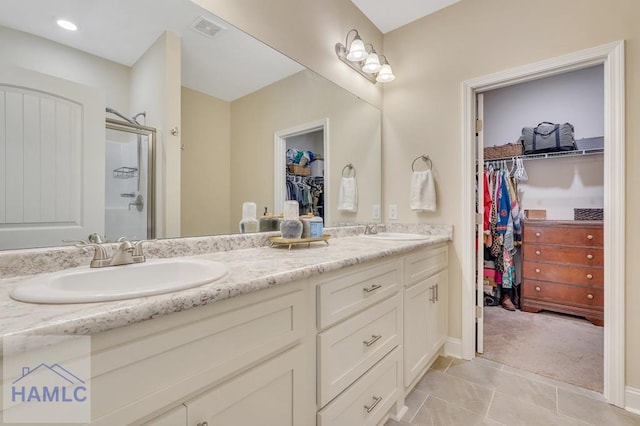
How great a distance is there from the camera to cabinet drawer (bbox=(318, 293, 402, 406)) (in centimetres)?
99

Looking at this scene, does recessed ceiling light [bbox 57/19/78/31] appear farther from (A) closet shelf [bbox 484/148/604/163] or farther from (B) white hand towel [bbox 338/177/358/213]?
(A) closet shelf [bbox 484/148/604/163]

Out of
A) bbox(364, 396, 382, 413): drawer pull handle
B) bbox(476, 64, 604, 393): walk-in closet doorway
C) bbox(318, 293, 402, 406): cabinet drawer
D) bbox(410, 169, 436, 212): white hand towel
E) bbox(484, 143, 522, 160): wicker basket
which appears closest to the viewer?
bbox(318, 293, 402, 406): cabinet drawer

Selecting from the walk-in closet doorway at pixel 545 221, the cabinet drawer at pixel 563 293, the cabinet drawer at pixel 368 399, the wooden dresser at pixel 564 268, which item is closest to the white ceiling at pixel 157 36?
the cabinet drawer at pixel 368 399

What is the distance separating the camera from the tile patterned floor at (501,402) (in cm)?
144

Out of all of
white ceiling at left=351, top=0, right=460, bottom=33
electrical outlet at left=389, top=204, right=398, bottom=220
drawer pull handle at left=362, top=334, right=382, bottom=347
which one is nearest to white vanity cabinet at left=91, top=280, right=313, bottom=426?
drawer pull handle at left=362, top=334, right=382, bottom=347

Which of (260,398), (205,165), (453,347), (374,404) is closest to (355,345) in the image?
(374,404)

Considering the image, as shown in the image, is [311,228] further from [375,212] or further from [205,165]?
[375,212]

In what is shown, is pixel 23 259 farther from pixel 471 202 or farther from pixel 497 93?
pixel 497 93

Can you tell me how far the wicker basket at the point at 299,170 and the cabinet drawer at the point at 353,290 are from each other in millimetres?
802

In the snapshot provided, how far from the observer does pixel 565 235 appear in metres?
2.80

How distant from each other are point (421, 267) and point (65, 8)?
187 centimetres

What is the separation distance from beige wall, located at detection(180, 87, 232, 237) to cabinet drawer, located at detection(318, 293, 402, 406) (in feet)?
2.31

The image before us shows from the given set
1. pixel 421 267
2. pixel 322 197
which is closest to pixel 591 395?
pixel 421 267

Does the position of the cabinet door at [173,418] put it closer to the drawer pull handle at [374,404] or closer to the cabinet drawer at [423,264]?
the drawer pull handle at [374,404]
